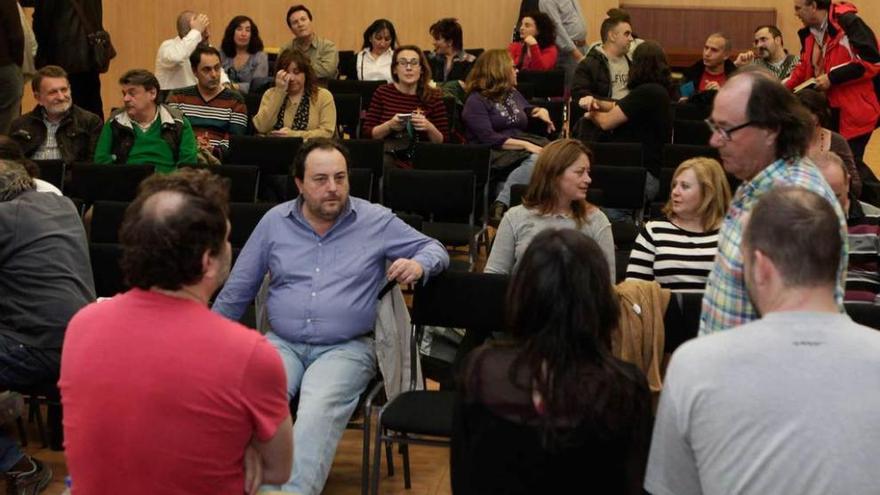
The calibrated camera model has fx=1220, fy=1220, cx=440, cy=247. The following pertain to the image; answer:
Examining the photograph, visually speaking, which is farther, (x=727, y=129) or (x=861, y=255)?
(x=861, y=255)

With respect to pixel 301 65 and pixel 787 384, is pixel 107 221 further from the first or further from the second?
pixel 787 384

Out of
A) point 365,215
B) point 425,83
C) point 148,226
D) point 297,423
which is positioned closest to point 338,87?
point 425,83

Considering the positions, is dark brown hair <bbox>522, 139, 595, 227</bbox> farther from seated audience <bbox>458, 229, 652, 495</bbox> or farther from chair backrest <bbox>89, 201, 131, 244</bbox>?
seated audience <bbox>458, 229, 652, 495</bbox>

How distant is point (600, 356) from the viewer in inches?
94.3

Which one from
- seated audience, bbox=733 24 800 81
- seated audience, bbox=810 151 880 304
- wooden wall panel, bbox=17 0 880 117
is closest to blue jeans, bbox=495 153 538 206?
seated audience, bbox=810 151 880 304

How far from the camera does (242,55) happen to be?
33.7ft

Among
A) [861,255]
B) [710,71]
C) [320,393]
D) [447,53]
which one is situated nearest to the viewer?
[320,393]

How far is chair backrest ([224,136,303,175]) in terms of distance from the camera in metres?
7.48

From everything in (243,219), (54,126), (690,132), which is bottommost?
(243,219)

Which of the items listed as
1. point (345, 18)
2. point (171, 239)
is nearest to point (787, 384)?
point (171, 239)

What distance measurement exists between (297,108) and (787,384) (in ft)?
21.0

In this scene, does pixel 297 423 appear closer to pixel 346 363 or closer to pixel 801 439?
pixel 346 363

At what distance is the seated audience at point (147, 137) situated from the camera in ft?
23.6

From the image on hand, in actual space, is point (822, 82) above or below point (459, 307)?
above
